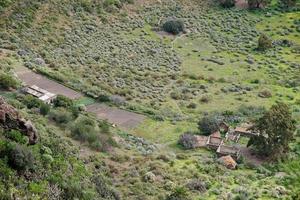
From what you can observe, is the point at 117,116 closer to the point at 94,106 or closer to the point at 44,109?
the point at 94,106

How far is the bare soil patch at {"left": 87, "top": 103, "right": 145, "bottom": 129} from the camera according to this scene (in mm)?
53403

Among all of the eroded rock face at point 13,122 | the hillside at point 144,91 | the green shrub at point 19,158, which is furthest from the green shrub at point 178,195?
the green shrub at point 19,158

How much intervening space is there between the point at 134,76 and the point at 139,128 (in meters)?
14.1

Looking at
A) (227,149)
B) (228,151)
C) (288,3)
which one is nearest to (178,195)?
(228,151)

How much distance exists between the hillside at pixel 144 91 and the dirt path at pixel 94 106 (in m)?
0.11

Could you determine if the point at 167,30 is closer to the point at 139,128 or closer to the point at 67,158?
the point at 139,128

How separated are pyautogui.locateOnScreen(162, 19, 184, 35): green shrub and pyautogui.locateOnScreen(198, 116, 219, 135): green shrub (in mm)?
30572

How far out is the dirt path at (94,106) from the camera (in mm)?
53750

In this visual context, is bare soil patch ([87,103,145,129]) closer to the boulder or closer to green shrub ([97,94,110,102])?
green shrub ([97,94,110,102])

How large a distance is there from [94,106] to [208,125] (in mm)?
11231

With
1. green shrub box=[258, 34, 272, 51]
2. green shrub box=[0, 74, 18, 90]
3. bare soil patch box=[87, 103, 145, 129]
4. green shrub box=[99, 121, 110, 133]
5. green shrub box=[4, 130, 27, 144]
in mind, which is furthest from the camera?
green shrub box=[258, 34, 272, 51]

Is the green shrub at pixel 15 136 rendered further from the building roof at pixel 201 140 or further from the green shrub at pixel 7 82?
the green shrub at pixel 7 82

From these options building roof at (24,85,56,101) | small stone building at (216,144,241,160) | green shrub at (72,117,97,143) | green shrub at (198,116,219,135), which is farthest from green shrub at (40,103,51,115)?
small stone building at (216,144,241,160)

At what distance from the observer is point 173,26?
8094cm
